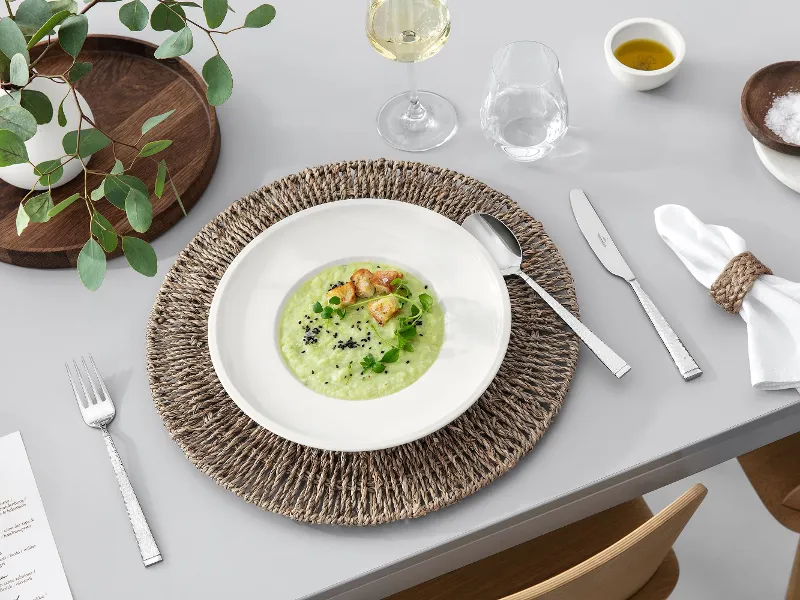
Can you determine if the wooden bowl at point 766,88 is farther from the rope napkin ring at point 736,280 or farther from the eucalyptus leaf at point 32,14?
the eucalyptus leaf at point 32,14

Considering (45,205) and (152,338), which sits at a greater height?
(45,205)

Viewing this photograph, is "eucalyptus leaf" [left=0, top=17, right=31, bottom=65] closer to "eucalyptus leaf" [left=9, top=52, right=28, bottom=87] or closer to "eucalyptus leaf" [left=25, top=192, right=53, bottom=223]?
"eucalyptus leaf" [left=9, top=52, right=28, bottom=87]

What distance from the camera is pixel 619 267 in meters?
1.13

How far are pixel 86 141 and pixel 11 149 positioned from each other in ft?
0.40

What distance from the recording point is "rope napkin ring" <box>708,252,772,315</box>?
1.06 m

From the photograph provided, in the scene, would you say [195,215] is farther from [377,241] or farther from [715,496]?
[715,496]

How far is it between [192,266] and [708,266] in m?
0.68

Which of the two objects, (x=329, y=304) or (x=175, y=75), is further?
(x=175, y=75)

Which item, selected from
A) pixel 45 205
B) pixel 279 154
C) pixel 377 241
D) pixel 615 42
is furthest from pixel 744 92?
pixel 45 205

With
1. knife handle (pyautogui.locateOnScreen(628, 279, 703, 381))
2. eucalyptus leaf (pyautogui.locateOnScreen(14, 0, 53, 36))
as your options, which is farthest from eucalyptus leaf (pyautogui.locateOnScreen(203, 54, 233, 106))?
knife handle (pyautogui.locateOnScreen(628, 279, 703, 381))

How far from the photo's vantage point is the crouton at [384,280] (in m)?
1.06

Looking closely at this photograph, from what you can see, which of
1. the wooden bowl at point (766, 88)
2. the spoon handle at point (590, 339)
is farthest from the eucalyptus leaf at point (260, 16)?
the wooden bowl at point (766, 88)

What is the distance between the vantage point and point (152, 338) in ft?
3.59

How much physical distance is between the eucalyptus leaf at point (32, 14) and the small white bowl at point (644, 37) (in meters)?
0.79
